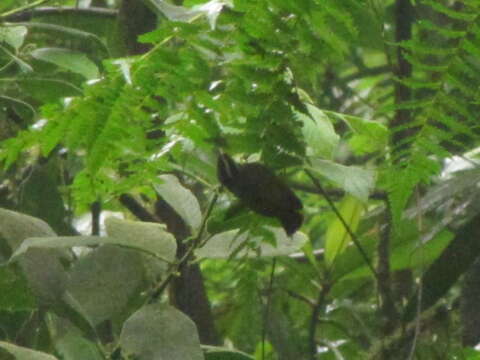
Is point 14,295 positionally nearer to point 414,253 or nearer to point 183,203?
point 183,203

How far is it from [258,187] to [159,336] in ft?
0.55

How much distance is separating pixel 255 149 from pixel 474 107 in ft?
1.42

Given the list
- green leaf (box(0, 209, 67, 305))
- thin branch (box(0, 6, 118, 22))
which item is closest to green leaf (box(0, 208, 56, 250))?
green leaf (box(0, 209, 67, 305))

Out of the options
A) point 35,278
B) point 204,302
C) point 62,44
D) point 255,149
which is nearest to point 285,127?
point 255,149

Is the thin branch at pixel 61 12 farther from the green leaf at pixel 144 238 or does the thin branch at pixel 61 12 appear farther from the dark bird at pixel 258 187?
the dark bird at pixel 258 187

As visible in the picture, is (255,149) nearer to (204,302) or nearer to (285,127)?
(285,127)

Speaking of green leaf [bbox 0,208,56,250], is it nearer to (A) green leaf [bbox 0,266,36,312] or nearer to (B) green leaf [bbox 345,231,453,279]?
(A) green leaf [bbox 0,266,36,312]

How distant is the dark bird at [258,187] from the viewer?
2.91 ft

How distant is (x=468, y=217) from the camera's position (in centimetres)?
113

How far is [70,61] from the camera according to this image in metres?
1.10

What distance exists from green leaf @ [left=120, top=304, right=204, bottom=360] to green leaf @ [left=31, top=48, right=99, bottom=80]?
0.98 ft

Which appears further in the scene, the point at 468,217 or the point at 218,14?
the point at 468,217

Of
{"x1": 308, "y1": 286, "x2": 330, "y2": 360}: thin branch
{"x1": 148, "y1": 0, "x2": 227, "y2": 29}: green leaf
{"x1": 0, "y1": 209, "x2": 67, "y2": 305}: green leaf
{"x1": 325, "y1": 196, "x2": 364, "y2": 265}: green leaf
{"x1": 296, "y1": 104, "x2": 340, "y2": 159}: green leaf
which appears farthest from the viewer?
{"x1": 325, "y1": 196, "x2": 364, "y2": 265}: green leaf

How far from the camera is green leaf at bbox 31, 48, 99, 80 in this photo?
1092 millimetres
